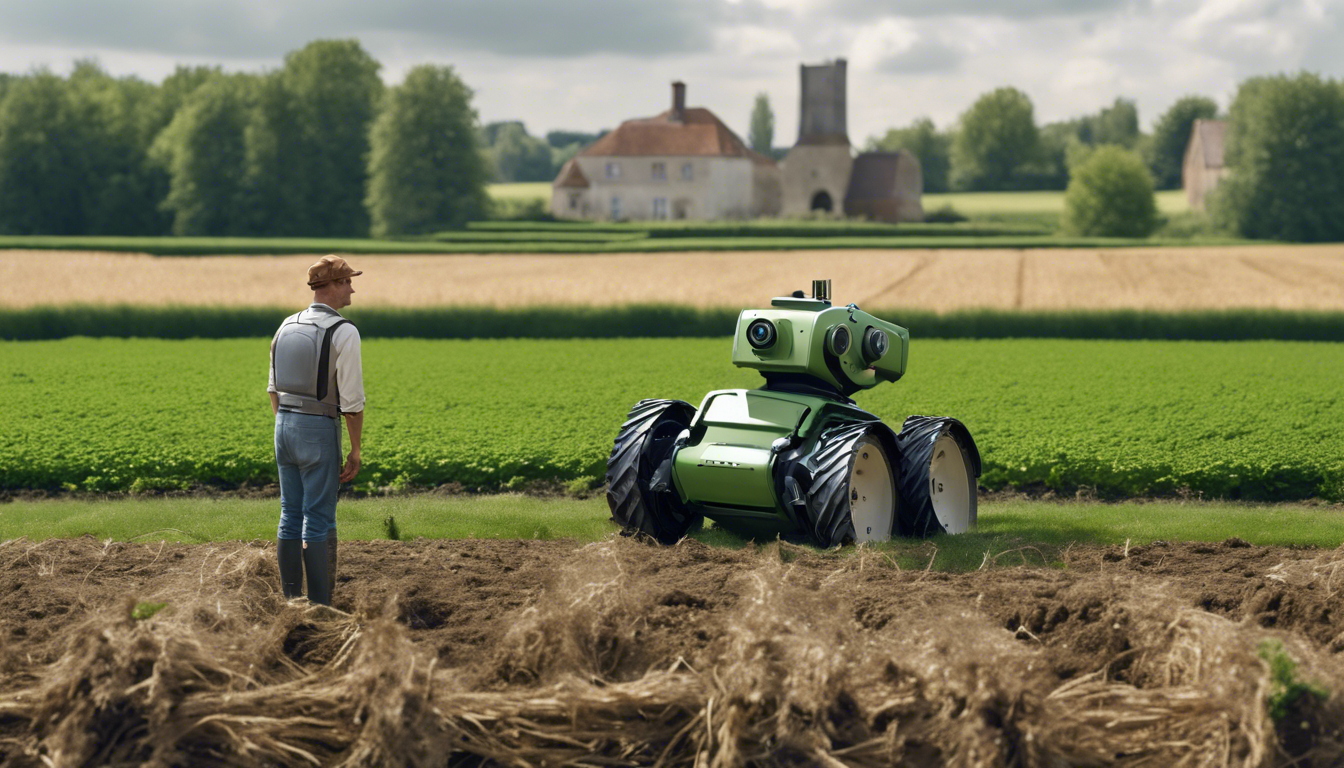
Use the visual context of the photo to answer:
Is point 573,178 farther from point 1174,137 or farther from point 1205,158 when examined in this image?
point 1174,137

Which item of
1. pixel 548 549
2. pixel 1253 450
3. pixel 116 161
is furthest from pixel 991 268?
pixel 116 161

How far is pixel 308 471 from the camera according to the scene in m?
7.63

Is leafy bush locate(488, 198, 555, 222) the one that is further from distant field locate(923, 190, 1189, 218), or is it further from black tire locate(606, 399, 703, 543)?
black tire locate(606, 399, 703, 543)

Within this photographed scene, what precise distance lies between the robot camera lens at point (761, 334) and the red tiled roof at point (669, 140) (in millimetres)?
80898

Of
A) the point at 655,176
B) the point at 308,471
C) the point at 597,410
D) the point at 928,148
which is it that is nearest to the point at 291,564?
the point at 308,471

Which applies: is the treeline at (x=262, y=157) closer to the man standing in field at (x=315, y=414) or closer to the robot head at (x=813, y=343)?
the robot head at (x=813, y=343)

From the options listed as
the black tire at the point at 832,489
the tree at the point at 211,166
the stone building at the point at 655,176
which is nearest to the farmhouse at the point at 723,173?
the stone building at the point at 655,176

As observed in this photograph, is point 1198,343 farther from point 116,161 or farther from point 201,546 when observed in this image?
point 116,161

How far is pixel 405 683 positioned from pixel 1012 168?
126212 mm

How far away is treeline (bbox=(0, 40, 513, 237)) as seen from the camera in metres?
77.2

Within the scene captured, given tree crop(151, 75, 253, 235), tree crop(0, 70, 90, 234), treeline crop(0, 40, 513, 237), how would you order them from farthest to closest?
tree crop(0, 70, 90, 234) → tree crop(151, 75, 253, 235) → treeline crop(0, 40, 513, 237)

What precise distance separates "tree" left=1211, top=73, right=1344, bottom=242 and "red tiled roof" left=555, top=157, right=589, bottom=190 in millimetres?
40942

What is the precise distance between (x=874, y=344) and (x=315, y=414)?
4.49 metres

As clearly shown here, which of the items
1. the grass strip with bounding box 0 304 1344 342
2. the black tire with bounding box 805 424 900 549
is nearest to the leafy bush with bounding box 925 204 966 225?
the grass strip with bounding box 0 304 1344 342
